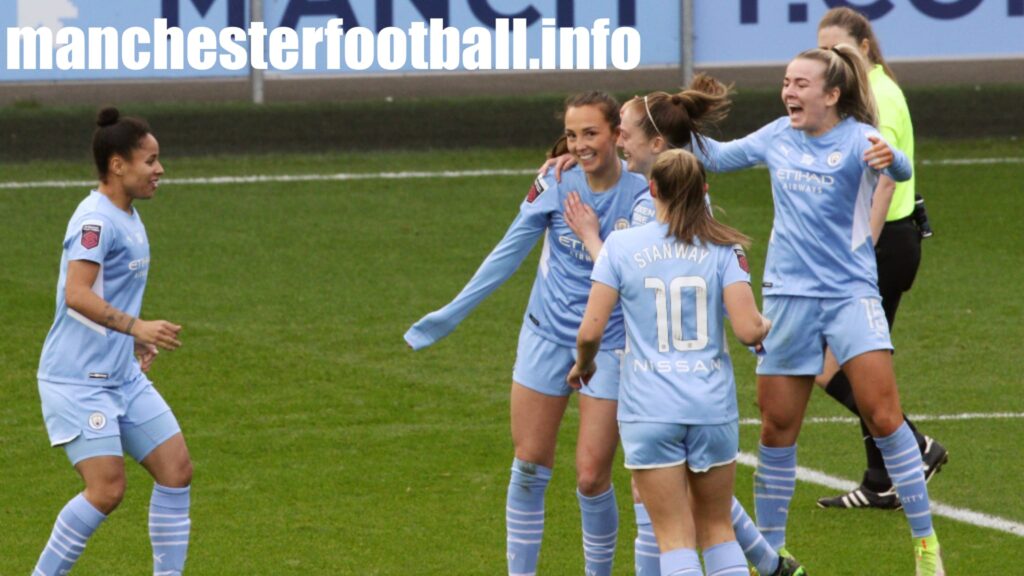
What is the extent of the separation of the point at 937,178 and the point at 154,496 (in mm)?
11068

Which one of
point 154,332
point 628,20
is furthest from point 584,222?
point 628,20

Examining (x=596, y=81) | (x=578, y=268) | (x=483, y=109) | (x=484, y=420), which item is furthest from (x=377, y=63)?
(x=578, y=268)

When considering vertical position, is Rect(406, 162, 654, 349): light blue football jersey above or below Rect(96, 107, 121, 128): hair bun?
below

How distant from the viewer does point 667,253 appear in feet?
19.1

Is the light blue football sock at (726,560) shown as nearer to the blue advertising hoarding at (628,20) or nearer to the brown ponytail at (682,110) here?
the brown ponytail at (682,110)

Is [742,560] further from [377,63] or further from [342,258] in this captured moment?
[377,63]

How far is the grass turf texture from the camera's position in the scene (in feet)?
25.5

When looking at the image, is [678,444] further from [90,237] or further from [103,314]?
[90,237]

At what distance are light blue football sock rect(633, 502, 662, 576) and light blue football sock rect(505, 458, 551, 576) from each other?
451mm

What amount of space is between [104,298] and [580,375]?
5.79ft

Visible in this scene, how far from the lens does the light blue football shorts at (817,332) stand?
6.96m

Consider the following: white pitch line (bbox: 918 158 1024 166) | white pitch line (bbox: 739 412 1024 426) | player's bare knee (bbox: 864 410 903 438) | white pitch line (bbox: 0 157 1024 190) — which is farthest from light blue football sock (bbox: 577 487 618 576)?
white pitch line (bbox: 918 158 1024 166)

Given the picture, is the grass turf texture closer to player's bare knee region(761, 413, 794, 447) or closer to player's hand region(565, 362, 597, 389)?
player's bare knee region(761, 413, 794, 447)

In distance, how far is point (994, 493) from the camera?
837cm
